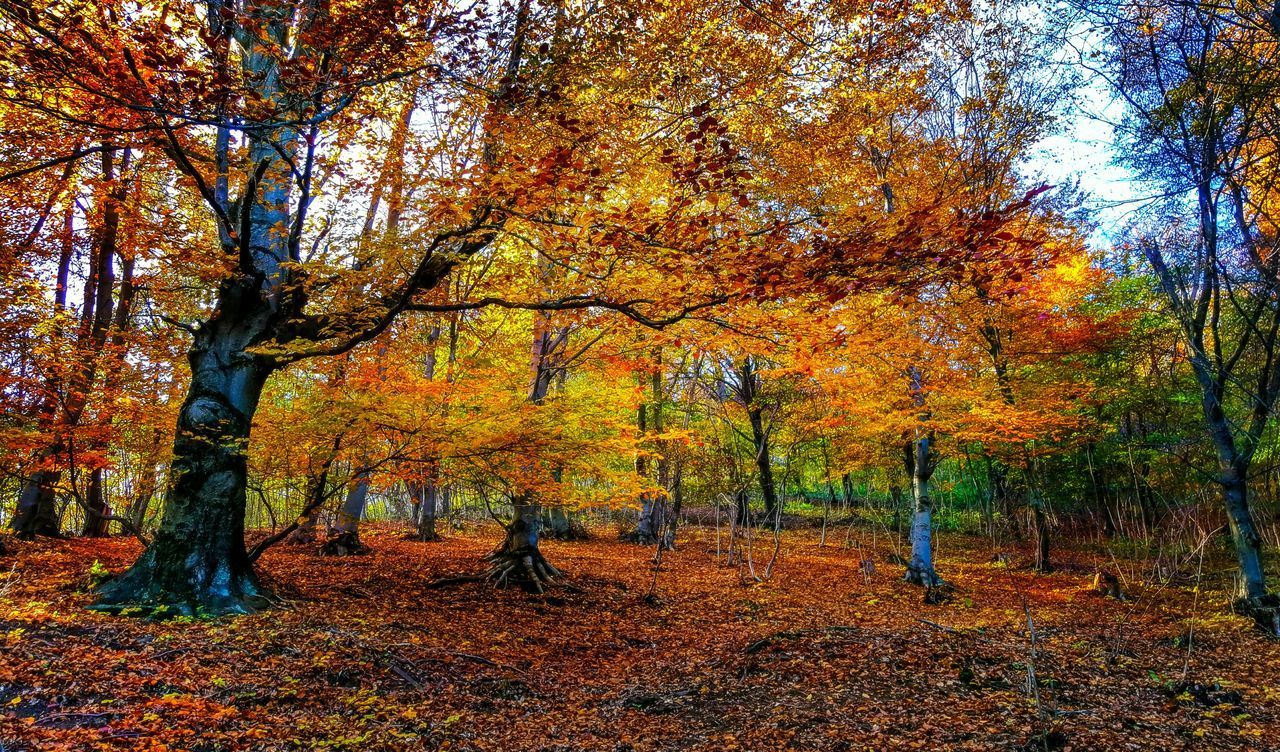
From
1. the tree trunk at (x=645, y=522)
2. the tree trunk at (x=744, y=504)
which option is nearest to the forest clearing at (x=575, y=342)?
the tree trunk at (x=744, y=504)

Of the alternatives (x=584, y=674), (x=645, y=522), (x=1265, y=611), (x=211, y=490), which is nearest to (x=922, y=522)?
(x=1265, y=611)

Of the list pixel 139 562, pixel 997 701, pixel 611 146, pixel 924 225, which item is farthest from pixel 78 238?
pixel 997 701

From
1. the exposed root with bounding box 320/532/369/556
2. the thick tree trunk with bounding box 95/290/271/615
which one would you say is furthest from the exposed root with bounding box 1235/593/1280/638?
the exposed root with bounding box 320/532/369/556

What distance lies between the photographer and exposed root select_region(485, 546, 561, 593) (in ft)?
35.4

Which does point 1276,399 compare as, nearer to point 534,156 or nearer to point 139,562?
point 534,156

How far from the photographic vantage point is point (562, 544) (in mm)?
18812

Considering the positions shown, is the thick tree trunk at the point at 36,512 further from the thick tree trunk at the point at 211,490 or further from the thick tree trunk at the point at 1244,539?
the thick tree trunk at the point at 1244,539

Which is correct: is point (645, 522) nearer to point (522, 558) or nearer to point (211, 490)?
point (522, 558)

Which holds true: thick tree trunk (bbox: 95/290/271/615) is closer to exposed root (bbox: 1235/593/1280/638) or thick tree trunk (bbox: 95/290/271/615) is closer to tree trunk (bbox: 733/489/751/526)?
tree trunk (bbox: 733/489/751/526)

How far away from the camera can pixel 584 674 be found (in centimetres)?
712

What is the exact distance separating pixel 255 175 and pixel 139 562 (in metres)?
4.61

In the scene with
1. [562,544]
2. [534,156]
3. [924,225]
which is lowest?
[562,544]

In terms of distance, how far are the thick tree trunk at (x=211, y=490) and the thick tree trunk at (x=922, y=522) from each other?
496 inches

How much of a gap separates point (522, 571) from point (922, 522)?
359 inches
